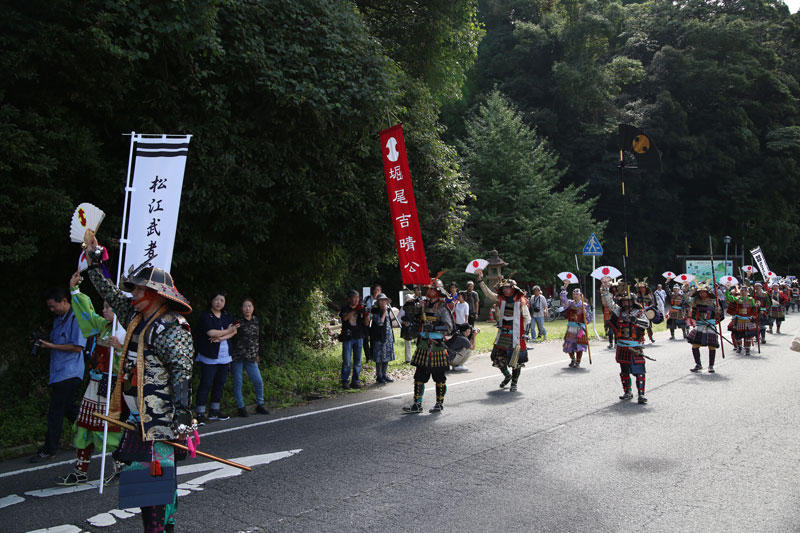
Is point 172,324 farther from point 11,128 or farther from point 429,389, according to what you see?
point 429,389

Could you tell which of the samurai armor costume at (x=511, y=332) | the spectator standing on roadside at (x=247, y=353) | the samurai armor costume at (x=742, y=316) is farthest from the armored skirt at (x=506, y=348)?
the samurai armor costume at (x=742, y=316)

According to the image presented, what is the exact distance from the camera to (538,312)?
20.6m

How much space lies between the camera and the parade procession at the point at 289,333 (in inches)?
207

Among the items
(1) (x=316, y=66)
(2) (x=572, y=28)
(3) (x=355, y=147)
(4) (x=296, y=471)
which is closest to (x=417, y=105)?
(3) (x=355, y=147)

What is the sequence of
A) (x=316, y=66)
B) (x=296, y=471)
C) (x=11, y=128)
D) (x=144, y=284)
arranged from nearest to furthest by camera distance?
(x=144, y=284)
(x=296, y=471)
(x=11, y=128)
(x=316, y=66)

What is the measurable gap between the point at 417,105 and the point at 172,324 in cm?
995

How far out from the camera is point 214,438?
811 centimetres

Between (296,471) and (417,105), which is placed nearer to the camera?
(296,471)

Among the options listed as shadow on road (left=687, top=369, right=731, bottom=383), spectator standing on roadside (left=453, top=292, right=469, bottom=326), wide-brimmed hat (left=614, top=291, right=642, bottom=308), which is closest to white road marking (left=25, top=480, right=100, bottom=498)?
wide-brimmed hat (left=614, top=291, right=642, bottom=308)

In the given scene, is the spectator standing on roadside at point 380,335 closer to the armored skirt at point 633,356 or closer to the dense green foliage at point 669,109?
the armored skirt at point 633,356

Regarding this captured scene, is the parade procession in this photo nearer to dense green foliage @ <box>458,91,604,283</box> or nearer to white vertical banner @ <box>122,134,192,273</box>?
white vertical banner @ <box>122,134,192,273</box>

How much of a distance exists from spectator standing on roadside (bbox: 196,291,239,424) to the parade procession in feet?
0.10

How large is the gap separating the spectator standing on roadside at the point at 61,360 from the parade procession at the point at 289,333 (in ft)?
0.08

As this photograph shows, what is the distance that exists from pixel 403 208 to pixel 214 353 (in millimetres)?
3712
